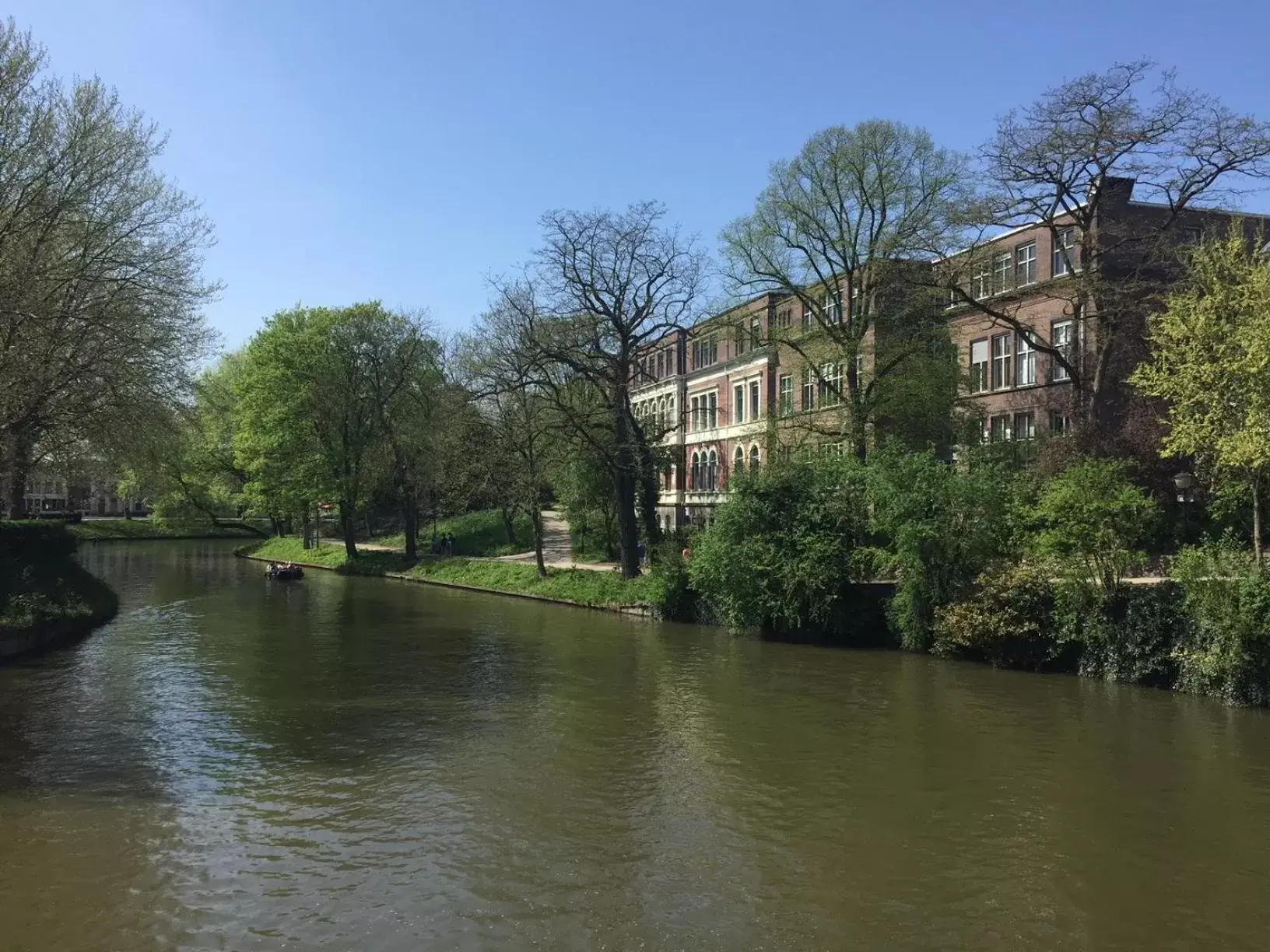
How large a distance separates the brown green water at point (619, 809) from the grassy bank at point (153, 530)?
66.6 m

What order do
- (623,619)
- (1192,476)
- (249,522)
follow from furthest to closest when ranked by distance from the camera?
(249,522), (623,619), (1192,476)

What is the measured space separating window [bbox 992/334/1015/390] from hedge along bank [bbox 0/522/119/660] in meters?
35.6

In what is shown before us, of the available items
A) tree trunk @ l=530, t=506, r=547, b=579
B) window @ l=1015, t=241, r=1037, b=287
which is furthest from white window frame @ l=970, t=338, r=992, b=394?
tree trunk @ l=530, t=506, r=547, b=579

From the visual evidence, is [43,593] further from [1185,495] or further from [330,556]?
[1185,495]

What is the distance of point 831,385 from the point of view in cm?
3766

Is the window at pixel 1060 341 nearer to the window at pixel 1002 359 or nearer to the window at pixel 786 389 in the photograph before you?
the window at pixel 1002 359

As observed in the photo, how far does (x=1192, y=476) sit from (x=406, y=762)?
23219 millimetres

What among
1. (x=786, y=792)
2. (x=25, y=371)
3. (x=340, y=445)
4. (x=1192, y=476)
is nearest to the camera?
(x=786, y=792)

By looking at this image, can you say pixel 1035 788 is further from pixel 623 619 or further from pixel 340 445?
pixel 340 445

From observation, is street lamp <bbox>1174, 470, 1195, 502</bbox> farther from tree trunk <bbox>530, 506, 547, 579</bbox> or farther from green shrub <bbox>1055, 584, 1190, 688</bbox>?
tree trunk <bbox>530, 506, 547, 579</bbox>

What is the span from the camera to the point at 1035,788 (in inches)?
556

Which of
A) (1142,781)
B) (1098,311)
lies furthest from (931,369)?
(1142,781)

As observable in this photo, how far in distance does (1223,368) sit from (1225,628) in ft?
21.0

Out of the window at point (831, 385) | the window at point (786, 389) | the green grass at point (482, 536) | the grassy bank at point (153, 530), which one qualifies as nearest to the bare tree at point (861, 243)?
the window at point (831, 385)
